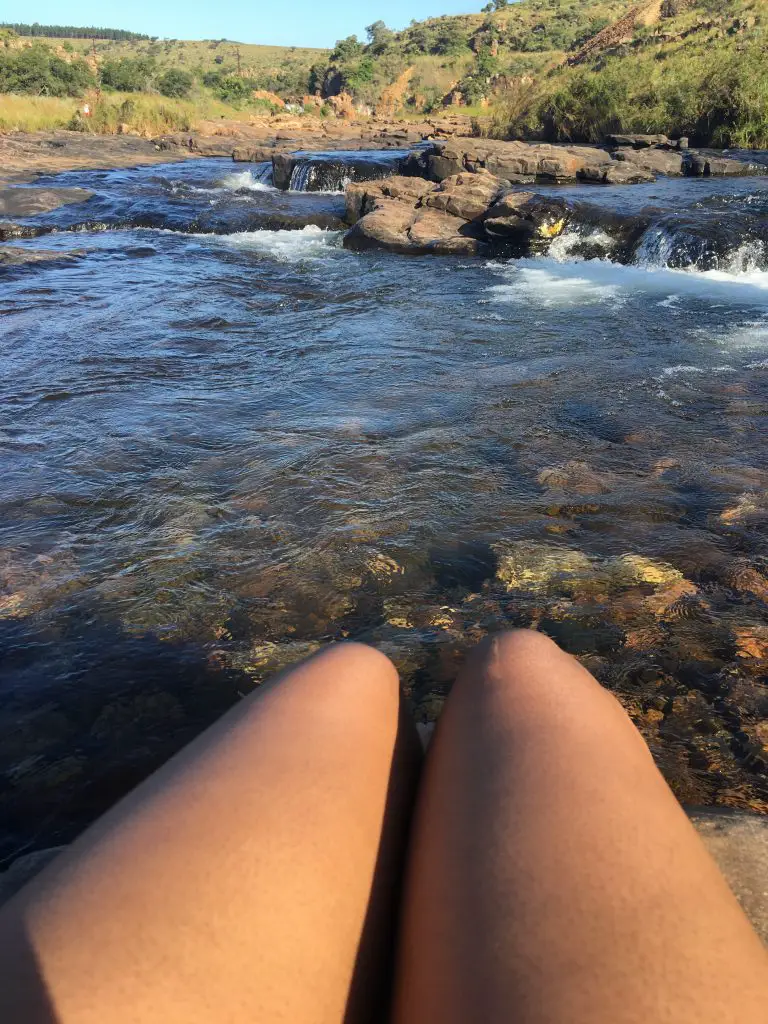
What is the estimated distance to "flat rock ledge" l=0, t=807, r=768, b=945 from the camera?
1.51 m

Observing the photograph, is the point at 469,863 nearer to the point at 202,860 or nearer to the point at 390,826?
the point at 390,826

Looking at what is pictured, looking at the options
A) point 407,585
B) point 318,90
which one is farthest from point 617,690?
point 318,90

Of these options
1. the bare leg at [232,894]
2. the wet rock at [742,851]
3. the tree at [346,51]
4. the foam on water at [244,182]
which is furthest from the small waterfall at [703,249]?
the tree at [346,51]

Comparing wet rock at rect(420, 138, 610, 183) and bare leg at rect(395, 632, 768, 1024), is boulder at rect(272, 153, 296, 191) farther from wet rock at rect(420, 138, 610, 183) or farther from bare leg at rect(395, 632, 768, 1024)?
bare leg at rect(395, 632, 768, 1024)

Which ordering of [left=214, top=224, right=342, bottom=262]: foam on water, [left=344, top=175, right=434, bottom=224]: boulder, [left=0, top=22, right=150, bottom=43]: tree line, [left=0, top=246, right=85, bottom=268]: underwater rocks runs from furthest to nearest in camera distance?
1. [left=0, top=22, right=150, bottom=43]: tree line
2. [left=344, top=175, right=434, bottom=224]: boulder
3. [left=214, top=224, right=342, bottom=262]: foam on water
4. [left=0, top=246, right=85, bottom=268]: underwater rocks

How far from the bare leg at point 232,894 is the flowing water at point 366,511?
1106mm

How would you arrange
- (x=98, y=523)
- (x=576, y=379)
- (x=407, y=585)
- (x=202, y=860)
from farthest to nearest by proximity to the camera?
(x=576, y=379) → (x=98, y=523) → (x=407, y=585) → (x=202, y=860)

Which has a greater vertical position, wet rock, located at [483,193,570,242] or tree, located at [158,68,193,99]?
tree, located at [158,68,193,99]

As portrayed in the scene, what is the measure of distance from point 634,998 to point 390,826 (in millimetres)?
478

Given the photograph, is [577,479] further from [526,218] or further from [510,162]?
[510,162]

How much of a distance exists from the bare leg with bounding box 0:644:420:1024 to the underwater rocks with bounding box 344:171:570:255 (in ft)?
42.0

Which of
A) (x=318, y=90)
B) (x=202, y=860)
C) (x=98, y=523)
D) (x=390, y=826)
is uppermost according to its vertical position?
(x=318, y=90)

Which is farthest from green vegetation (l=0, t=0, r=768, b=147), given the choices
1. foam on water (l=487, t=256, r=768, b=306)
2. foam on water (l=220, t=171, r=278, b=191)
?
foam on water (l=487, t=256, r=768, b=306)

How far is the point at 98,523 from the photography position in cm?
378
